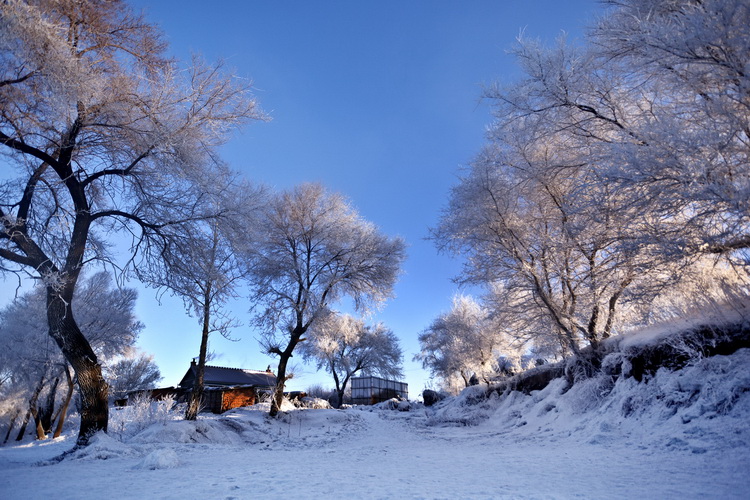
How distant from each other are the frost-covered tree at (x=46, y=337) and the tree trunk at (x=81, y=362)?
38.7 feet

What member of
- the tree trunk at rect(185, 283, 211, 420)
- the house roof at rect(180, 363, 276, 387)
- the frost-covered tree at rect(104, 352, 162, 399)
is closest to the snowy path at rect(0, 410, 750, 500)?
the tree trunk at rect(185, 283, 211, 420)

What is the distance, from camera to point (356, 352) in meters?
40.7

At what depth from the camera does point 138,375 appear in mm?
37781

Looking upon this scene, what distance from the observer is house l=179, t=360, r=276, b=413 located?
23969 mm

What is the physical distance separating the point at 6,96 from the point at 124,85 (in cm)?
192

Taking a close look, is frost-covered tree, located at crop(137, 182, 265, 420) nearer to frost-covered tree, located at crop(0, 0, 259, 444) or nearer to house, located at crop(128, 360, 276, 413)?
frost-covered tree, located at crop(0, 0, 259, 444)

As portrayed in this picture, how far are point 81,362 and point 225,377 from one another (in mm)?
27650

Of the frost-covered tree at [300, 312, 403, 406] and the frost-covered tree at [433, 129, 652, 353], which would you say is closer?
the frost-covered tree at [433, 129, 652, 353]

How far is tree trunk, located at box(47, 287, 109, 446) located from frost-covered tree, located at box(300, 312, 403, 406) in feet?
99.7

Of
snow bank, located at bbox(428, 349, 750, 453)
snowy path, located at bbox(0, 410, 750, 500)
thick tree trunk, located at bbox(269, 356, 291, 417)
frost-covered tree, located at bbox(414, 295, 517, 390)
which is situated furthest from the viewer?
frost-covered tree, located at bbox(414, 295, 517, 390)

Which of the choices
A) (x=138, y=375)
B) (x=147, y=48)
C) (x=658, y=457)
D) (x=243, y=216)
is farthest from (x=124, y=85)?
(x=138, y=375)

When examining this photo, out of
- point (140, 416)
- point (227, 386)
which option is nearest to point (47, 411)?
point (227, 386)

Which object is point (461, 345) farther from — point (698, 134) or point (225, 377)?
point (698, 134)

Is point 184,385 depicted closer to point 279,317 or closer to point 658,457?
point 279,317
